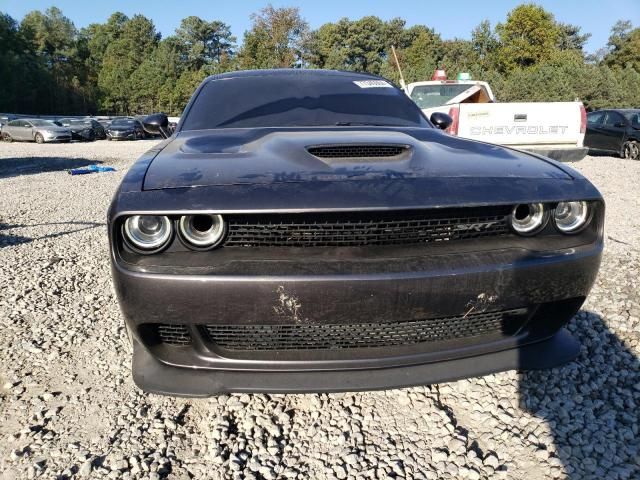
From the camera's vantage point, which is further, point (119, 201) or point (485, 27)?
point (485, 27)

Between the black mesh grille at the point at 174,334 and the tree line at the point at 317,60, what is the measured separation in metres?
35.9

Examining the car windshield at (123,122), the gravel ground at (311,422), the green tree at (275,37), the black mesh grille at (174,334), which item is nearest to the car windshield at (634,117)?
the gravel ground at (311,422)

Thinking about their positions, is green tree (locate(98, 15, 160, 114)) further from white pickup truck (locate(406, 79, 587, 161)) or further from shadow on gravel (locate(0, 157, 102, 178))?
white pickup truck (locate(406, 79, 587, 161))

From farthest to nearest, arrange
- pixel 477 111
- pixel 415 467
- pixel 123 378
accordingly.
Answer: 1. pixel 477 111
2. pixel 123 378
3. pixel 415 467

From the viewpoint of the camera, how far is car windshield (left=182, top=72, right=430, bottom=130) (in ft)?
8.90

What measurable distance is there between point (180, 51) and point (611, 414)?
78031 mm

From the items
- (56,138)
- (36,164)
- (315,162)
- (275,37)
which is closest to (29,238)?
(315,162)

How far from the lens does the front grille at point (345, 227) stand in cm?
153

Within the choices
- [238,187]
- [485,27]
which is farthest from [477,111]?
[485,27]

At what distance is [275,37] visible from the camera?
158 feet

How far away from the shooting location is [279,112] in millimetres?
2768

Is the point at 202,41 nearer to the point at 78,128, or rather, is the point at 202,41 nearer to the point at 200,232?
the point at 78,128

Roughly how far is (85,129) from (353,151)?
85.8ft

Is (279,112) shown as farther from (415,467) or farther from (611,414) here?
(611,414)
